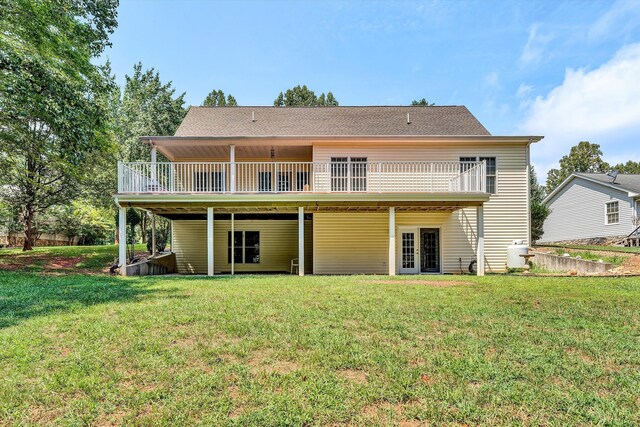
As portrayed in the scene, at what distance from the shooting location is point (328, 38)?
14.8 m

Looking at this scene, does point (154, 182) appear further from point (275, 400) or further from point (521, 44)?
point (521, 44)

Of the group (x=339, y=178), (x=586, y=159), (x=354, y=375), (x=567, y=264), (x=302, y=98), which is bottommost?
(x=354, y=375)

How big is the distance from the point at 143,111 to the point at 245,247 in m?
15.0

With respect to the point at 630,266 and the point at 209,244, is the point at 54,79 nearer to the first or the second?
the point at 209,244

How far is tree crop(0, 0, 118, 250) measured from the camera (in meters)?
10.2

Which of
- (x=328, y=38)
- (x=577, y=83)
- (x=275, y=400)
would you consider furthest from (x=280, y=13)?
(x=577, y=83)

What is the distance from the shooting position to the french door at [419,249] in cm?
1394

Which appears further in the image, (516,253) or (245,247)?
(245,247)

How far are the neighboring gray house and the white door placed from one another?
43.6 feet

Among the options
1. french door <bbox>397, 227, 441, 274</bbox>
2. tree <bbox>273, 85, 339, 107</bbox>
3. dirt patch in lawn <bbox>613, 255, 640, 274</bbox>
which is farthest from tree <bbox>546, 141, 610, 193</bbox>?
french door <bbox>397, 227, 441, 274</bbox>

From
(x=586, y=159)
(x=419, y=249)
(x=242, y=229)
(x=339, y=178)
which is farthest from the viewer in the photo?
(x=586, y=159)

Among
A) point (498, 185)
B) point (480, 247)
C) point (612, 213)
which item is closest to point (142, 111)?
point (498, 185)

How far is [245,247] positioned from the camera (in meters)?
16.0

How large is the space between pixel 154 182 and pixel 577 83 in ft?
62.3
